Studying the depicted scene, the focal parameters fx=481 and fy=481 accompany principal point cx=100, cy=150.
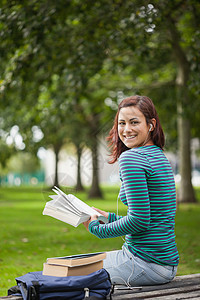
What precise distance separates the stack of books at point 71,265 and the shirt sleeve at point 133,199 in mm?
179

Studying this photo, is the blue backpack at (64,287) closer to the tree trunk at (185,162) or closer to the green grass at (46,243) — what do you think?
the green grass at (46,243)

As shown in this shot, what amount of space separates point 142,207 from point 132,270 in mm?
539

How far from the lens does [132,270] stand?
10.7 ft

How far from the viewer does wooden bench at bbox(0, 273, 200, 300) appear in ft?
10.2

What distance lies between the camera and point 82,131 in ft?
88.2

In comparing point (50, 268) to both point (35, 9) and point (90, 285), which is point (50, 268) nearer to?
point (90, 285)

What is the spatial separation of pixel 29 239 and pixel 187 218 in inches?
226

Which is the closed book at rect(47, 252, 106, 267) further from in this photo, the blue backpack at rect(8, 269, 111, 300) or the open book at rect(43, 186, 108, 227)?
the open book at rect(43, 186, 108, 227)

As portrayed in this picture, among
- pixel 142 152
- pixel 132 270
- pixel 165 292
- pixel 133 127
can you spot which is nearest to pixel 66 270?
pixel 132 270

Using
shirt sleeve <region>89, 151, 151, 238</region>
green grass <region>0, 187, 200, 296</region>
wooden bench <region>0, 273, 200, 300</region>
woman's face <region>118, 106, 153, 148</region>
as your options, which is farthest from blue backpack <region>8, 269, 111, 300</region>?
woman's face <region>118, 106, 153, 148</region>

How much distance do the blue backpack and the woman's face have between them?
91cm

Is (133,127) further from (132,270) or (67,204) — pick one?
(132,270)

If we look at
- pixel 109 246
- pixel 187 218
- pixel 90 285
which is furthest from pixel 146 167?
pixel 187 218

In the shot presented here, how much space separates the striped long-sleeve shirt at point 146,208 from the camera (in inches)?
117
